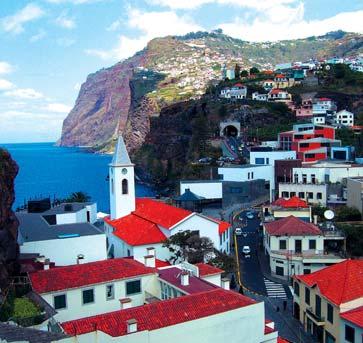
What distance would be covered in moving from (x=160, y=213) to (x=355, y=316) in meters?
17.8

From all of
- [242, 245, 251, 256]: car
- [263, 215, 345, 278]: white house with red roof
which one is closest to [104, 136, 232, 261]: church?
[242, 245, 251, 256]: car

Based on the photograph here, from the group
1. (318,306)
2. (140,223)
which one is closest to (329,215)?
(140,223)

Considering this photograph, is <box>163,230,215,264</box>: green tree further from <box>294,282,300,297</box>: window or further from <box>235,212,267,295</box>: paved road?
<box>294,282,300,297</box>: window

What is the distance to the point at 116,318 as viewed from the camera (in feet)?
53.3

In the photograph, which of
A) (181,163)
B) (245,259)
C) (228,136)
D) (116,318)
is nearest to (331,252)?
(245,259)

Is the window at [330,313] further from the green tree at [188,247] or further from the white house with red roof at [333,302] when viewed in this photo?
the green tree at [188,247]

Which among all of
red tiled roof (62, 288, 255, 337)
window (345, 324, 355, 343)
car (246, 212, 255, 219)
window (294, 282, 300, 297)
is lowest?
window (345, 324, 355, 343)

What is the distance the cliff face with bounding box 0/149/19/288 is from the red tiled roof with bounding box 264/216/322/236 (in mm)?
19242

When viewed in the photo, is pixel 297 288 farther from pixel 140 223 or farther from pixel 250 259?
pixel 140 223

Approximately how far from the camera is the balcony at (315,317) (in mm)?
23359

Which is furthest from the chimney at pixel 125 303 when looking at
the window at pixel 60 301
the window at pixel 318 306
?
the window at pixel 318 306

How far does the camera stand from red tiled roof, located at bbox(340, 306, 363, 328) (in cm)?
2056

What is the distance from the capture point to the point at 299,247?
3353cm

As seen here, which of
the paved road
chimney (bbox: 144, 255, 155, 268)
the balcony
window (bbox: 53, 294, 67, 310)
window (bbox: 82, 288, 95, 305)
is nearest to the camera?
window (bbox: 53, 294, 67, 310)
